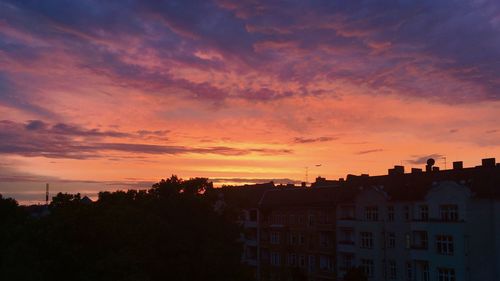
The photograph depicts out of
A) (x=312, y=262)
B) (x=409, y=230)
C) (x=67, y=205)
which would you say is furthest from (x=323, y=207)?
(x=67, y=205)

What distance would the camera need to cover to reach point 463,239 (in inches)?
2117

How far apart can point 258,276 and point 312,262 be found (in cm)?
1276

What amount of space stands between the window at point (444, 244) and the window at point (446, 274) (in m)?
1.53

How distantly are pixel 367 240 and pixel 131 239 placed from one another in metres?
35.1

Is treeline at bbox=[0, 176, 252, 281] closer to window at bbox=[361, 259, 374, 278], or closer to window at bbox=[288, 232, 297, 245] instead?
window at bbox=[361, 259, 374, 278]

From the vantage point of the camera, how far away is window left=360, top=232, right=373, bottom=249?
215ft

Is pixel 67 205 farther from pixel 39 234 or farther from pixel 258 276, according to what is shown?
pixel 258 276

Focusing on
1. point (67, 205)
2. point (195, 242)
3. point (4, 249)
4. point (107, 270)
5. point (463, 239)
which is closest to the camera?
point (107, 270)

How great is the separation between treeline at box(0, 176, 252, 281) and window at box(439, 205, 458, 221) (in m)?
22.1

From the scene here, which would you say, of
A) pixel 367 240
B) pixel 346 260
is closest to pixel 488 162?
pixel 367 240

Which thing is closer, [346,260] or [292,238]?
[346,260]

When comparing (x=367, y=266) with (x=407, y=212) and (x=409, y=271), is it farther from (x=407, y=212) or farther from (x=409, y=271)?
(x=407, y=212)

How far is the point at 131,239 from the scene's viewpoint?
38.6 m

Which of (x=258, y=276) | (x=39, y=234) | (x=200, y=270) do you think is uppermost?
(x=39, y=234)
